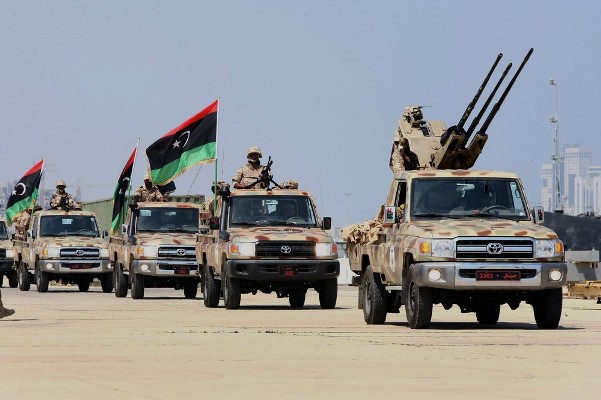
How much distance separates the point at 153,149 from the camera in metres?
41.7

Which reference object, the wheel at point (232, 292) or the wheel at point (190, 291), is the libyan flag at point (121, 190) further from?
the wheel at point (232, 292)

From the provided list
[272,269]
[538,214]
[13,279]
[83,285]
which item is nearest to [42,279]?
[83,285]

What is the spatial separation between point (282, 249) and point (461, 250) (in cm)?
855

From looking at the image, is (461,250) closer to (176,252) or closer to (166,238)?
(176,252)

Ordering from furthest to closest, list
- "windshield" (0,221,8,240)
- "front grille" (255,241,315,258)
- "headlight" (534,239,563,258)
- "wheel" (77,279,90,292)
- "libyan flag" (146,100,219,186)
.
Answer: "windshield" (0,221,8,240), "wheel" (77,279,90,292), "libyan flag" (146,100,219,186), "front grille" (255,241,315,258), "headlight" (534,239,563,258)

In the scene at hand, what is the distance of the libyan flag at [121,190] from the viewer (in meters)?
47.2

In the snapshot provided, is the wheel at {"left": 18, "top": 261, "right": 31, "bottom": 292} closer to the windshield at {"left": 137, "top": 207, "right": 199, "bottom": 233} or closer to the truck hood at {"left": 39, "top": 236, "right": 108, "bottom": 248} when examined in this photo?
the truck hood at {"left": 39, "top": 236, "right": 108, "bottom": 248}

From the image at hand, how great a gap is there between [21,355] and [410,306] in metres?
7.18

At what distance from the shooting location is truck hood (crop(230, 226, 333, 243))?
97.8ft

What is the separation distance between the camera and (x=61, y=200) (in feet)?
152

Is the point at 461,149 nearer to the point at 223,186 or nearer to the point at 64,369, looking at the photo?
the point at 223,186

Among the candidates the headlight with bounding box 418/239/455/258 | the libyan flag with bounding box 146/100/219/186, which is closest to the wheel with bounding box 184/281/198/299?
the libyan flag with bounding box 146/100/219/186

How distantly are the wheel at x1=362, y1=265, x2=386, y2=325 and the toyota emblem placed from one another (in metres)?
2.73

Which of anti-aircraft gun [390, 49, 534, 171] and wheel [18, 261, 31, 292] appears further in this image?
wheel [18, 261, 31, 292]
